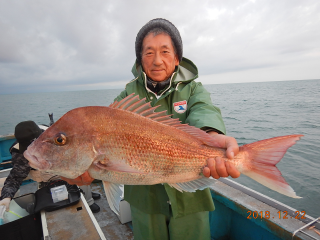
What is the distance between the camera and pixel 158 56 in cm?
224

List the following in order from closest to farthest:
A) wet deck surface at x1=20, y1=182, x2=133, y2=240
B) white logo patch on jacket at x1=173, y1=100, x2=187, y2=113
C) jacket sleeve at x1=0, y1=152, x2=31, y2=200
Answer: white logo patch on jacket at x1=173, y1=100, x2=187, y2=113
jacket sleeve at x1=0, y1=152, x2=31, y2=200
wet deck surface at x1=20, y1=182, x2=133, y2=240

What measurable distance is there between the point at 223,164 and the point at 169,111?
913mm

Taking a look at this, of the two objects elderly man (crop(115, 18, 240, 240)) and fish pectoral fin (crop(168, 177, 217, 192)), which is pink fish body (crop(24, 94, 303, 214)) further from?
elderly man (crop(115, 18, 240, 240))

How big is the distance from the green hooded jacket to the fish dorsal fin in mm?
90

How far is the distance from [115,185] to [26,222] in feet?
7.08

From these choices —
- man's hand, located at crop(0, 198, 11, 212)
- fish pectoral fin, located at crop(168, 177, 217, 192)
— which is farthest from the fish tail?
man's hand, located at crop(0, 198, 11, 212)

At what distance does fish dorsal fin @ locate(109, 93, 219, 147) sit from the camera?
5.87 feet

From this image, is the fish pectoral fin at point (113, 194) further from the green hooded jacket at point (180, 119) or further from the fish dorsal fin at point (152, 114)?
the fish dorsal fin at point (152, 114)

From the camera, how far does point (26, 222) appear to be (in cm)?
293

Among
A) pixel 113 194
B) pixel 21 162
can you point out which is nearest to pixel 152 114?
pixel 113 194

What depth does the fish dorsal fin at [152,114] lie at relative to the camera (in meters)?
1.79

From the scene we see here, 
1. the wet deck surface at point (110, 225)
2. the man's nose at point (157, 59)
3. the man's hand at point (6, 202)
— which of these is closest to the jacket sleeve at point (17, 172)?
the man's hand at point (6, 202)

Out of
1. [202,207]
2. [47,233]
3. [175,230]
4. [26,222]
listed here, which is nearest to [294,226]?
[202,207]
